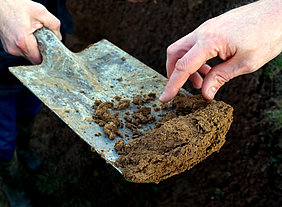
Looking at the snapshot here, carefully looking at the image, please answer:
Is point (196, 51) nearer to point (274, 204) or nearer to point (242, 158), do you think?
point (242, 158)

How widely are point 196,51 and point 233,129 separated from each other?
0.89m

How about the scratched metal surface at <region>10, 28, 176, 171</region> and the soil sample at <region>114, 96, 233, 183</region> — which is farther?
the scratched metal surface at <region>10, 28, 176, 171</region>

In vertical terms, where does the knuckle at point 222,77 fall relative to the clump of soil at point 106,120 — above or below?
above

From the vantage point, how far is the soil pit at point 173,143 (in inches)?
42.9

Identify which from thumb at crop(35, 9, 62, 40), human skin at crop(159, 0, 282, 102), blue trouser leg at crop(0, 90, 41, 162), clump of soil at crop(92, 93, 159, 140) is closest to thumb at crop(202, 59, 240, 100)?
human skin at crop(159, 0, 282, 102)

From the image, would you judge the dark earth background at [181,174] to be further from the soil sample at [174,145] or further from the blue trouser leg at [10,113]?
the soil sample at [174,145]

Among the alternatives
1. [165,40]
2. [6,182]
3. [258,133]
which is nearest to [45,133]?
[6,182]

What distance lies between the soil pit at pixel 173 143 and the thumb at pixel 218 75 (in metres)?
0.07

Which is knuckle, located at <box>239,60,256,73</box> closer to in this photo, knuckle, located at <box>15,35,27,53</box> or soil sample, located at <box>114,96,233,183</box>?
soil sample, located at <box>114,96,233,183</box>

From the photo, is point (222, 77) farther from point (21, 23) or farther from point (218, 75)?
point (21, 23)

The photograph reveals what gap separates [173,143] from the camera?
1151 millimetres

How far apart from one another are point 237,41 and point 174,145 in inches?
19.1

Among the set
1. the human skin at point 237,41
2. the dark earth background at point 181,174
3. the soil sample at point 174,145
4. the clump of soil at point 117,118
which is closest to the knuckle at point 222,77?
the human skin at point 237,41

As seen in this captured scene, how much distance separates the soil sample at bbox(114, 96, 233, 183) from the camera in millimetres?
1087
